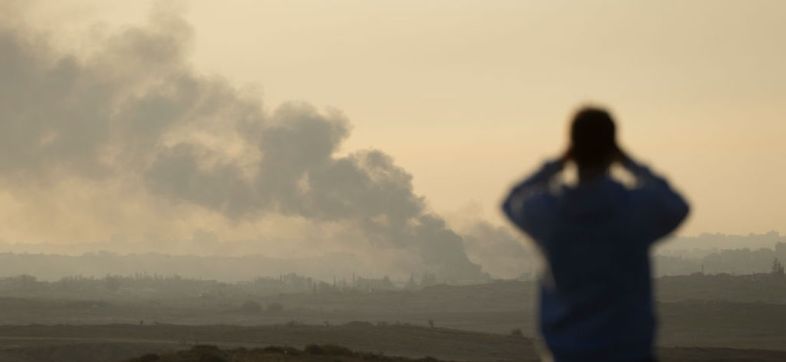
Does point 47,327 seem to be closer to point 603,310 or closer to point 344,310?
point 344,310

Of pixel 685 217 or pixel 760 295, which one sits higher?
pixel 760 295

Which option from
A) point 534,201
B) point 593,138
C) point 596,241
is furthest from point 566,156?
point 596,241

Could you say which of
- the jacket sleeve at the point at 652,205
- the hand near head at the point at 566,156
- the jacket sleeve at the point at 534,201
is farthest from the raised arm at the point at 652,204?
the jacket sleeve at the point at 534,201

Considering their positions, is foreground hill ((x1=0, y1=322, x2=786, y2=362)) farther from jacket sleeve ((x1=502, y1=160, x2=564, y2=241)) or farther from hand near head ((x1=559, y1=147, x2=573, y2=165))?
hand near head ((x1=559, y1=147, x2=573, y2=165))

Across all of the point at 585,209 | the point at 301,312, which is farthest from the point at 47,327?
the point at 585,209

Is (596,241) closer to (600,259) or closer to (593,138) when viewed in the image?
(600,259)

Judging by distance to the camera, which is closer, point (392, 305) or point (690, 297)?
point (690, 297)

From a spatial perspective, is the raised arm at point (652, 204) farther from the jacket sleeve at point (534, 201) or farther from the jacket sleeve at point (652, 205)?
the jacket sleeve at point (534, 201)

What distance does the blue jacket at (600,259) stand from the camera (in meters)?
5.90

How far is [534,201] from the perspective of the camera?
6152 mm

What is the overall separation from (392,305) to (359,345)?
10934 cm

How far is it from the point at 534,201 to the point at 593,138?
39 centimetres

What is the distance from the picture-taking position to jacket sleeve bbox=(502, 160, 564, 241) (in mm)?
6129

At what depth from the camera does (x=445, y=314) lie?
16988 cm
